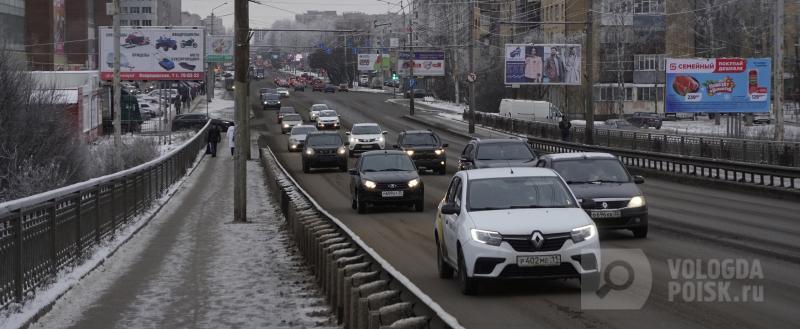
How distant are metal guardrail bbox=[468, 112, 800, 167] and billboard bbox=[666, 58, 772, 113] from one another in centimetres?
348

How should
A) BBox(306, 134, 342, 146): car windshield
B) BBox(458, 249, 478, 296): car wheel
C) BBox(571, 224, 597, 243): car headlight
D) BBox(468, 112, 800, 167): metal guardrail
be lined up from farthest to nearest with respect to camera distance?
BBox(306, 134, 342, 146): car windshield, BBox(468, 112, 800, 167): metal guardrail, BBox(458, 249, 478, 296): car wheel, BBox(571, 224, 597, 243): car headlight

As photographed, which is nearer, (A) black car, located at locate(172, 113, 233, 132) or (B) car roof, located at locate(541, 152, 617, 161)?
(B) car roof, located at locate(541, 152, 617, 161)

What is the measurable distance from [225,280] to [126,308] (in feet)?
9.03

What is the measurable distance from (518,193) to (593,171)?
6.63 meters

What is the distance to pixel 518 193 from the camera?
14.2m

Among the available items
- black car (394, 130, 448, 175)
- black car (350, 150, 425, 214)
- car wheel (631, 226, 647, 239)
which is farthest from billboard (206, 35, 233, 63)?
car wheel (631, 226, 647, 239)

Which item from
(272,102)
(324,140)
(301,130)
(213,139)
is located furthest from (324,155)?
(272,102)

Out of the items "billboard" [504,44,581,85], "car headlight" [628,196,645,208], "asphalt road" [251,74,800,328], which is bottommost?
"asphalt road" [251,74,800,328]

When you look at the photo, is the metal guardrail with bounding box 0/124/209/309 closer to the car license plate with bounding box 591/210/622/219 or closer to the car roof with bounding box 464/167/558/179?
the car roof with bounding box 464/167/558/179

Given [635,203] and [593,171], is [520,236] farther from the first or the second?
[593,171]

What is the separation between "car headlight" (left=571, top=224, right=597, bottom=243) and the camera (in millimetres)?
12750

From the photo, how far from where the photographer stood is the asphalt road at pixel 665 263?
36.4 ft

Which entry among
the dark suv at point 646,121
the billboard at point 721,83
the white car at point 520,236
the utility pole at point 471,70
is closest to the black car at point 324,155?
the billboard at point 721,83

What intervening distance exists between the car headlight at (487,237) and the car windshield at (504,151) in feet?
58.3
